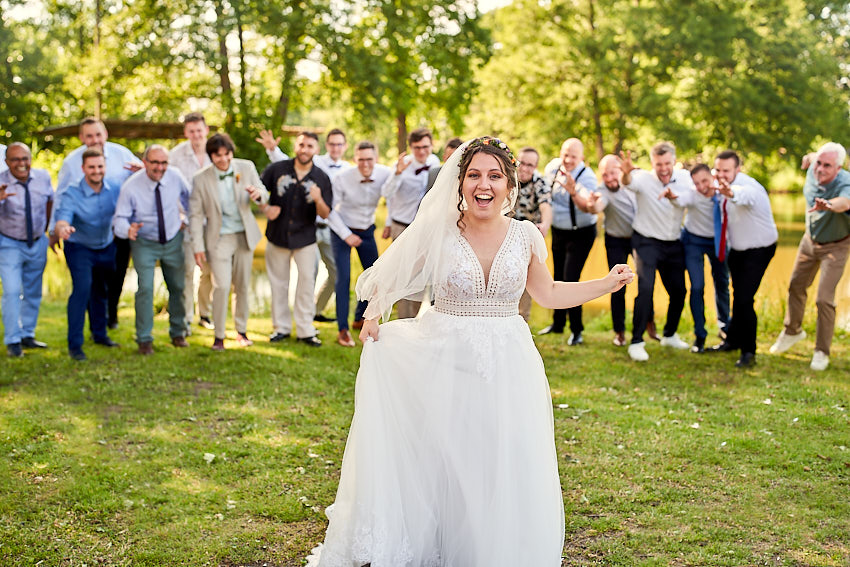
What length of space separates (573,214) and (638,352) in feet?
5.47

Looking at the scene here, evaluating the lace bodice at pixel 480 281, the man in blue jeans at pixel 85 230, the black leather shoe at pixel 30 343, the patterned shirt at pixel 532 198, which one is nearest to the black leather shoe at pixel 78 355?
the man in blue jeans at pixel 85 230

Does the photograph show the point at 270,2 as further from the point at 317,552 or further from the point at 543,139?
the point at 317,552

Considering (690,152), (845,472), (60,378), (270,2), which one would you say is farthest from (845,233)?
(690,152)

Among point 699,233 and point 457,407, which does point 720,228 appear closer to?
point 699,233

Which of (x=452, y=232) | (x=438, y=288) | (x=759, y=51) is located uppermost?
(x=759, y=51)

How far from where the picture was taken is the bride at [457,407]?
4.03 metres

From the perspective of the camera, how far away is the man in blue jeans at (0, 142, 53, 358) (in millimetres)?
8453

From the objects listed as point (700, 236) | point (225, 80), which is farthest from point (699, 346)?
point (225, 80)

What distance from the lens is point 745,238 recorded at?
28.2ft

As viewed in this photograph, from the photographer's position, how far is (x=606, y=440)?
6.29 m

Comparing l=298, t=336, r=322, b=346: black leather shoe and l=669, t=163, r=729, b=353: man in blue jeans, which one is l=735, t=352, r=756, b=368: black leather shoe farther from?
l=298, t=336, r=322, b=346: black leather shoe

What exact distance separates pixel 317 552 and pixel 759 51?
32.3m

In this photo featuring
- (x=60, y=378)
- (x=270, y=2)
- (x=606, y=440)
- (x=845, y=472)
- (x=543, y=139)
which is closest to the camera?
(x=845, y=472)

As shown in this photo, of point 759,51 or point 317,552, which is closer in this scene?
point 317,552
